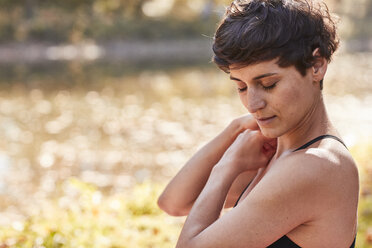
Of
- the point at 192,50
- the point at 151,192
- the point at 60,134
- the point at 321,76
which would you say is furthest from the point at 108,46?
the point at 321,76

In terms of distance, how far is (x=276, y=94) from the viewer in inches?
62.4

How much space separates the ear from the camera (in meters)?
1.60

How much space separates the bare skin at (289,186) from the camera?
152cm

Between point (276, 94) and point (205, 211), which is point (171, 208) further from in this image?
point (276, 94)

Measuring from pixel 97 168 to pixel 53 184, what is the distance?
0.89 metres

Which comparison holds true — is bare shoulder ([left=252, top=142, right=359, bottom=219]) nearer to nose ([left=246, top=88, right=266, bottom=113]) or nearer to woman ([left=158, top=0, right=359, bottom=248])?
woman ([left=158, top=0, right=359, bottom=248])

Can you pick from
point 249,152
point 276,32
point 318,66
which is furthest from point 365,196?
point 276,32

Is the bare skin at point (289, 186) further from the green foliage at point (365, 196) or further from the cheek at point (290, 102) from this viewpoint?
the green foliage at point (365, 196)

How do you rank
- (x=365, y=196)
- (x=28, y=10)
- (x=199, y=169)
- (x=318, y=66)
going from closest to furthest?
(x=318, y=66), (x=199, y=169), (x=365, y=196), (x=28, y=10)

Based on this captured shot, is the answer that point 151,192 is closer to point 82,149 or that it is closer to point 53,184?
point 53,184

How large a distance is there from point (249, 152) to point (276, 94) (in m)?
0.38

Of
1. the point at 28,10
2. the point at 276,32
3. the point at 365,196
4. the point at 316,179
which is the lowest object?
the point at 365,196

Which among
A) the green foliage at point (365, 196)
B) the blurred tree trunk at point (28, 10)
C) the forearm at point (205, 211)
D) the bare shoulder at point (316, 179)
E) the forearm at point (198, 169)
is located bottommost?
the green foliage at point (365, 196)

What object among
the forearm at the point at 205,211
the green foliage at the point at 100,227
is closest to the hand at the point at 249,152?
the forearm at the point at 205,211
